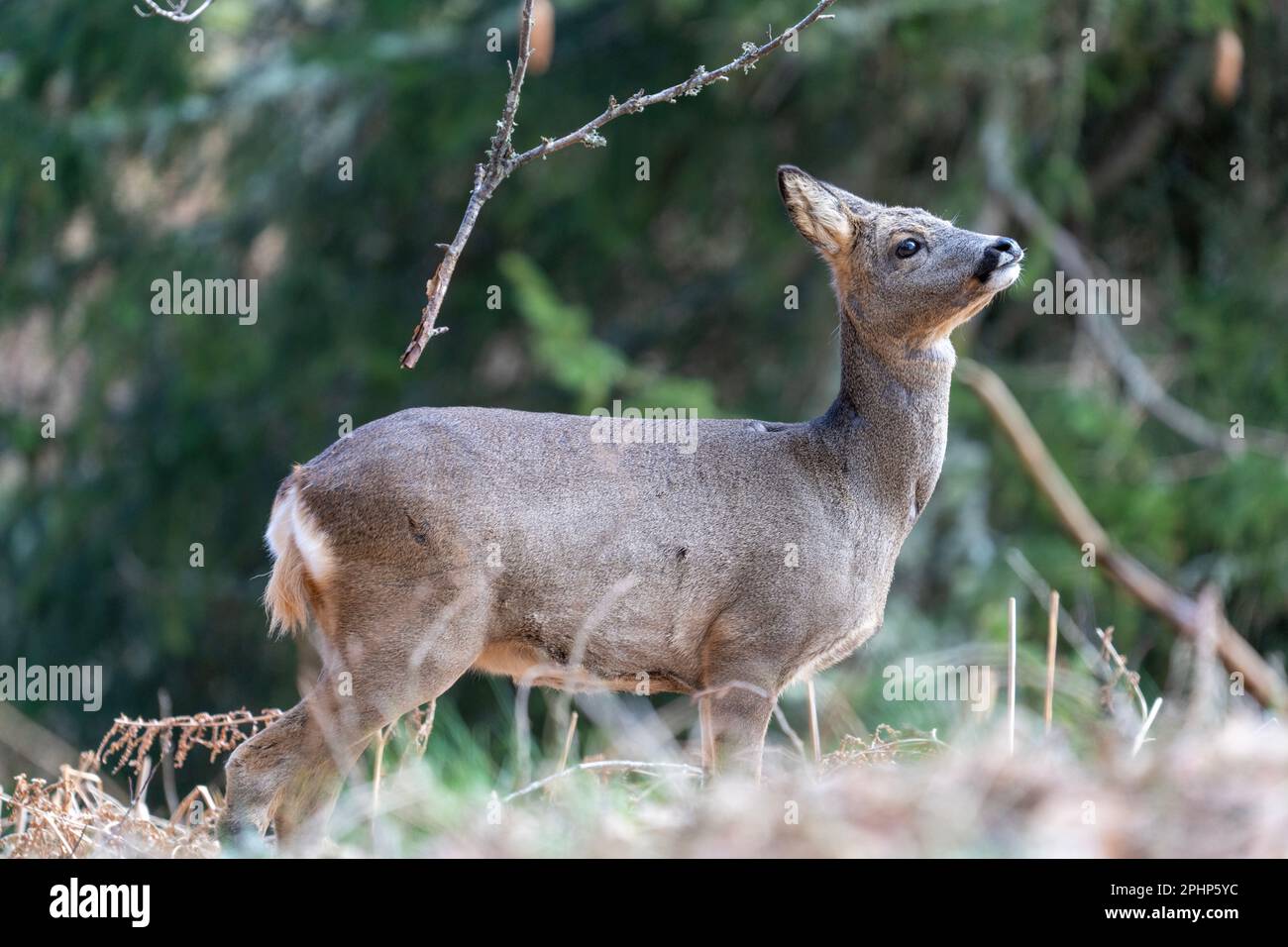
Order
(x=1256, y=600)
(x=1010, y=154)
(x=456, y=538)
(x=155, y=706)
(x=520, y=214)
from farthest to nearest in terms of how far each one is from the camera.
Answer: (x=155, y=706) → (x=520, y=214) → (x=1256, y=600) → (x=1010, y=154) → (x=456, y=538)

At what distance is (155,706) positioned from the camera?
1723cm

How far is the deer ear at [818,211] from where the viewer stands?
711cm

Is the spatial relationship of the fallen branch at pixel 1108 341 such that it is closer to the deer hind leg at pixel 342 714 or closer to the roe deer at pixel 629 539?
the roe deer at pixel 629 539

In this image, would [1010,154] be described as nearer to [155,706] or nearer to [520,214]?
[520,214]

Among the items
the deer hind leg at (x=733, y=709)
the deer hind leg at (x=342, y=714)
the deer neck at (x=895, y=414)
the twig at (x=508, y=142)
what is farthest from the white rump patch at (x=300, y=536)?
the deer neck at (x=895, y=414)

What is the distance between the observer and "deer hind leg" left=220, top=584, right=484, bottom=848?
19.4 ft

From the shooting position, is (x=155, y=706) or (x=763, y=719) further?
(x=155, y=706)

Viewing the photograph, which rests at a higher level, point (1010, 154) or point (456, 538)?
point (1010, 154)

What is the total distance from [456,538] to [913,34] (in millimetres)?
8224

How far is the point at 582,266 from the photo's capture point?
16.7 metres

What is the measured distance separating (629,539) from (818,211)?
5.93ft

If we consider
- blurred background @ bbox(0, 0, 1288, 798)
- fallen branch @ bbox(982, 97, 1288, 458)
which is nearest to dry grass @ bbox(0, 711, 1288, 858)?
blurred background @ bbox(0, 0, 1288, 798)

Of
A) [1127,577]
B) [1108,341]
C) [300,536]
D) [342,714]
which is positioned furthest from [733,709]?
[1108,341]
